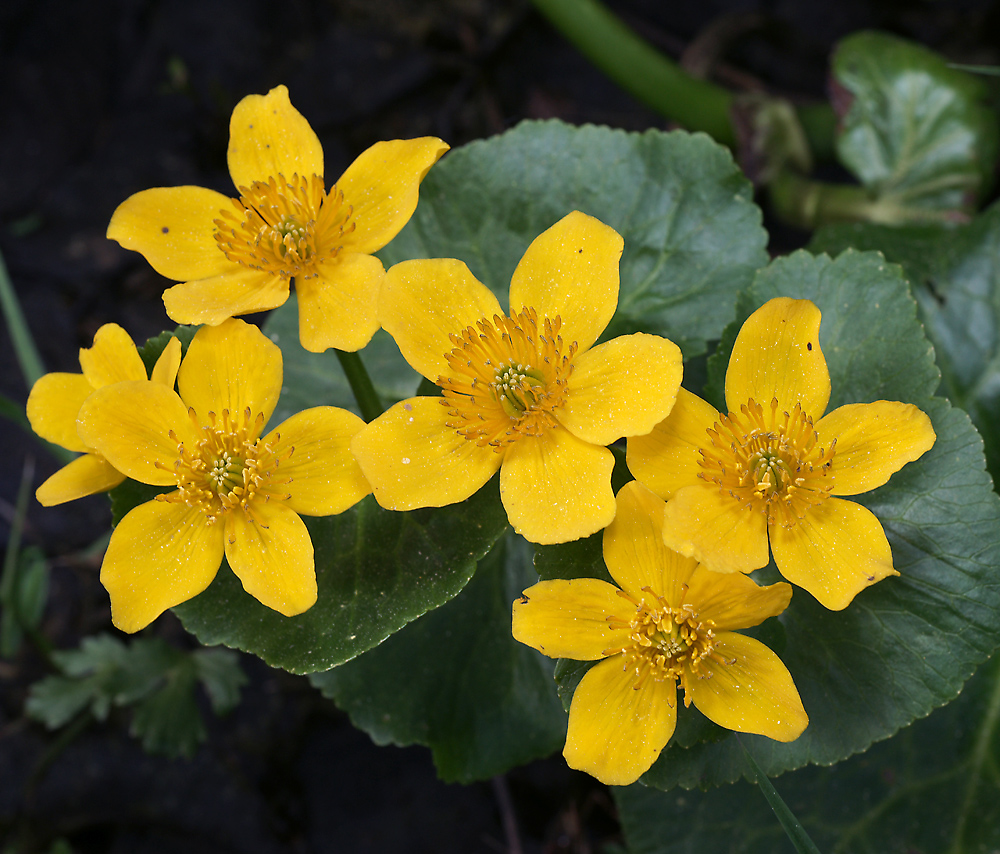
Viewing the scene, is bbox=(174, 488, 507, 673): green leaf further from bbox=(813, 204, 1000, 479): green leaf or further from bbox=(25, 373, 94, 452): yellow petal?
bbox=(813, 204, 1000, 479): green leaf

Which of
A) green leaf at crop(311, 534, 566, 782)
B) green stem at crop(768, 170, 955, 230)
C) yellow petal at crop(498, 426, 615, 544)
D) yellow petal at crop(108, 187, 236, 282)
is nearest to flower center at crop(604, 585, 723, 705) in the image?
yellow petal at crop(498, 426, 615, 544)

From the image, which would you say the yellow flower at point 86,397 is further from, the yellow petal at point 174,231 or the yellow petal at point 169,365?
the yellow petal at point 174,231

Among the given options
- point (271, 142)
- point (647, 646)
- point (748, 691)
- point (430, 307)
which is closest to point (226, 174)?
point (271, 142)

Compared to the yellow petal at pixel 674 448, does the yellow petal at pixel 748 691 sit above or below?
below

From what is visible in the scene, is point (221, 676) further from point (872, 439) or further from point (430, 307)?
point (872, 439)

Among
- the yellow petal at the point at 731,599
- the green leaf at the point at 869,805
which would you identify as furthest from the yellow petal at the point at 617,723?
the green leaf at the point at 869,805

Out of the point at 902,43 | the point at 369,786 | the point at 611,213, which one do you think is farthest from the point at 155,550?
the point at 902,43

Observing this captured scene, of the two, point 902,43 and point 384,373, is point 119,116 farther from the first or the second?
point 902,43
